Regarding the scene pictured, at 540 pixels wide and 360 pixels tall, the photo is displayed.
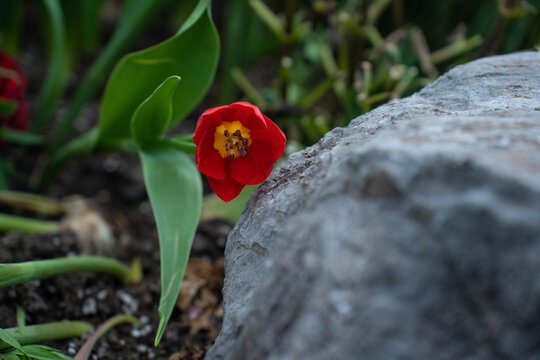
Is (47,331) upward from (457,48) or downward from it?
downward

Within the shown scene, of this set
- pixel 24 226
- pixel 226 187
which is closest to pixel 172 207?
pixel 226 187

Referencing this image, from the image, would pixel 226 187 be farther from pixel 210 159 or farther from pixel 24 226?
pixel 24 226

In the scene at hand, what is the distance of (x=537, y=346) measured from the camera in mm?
460

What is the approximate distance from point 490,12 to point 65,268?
61.6 inches

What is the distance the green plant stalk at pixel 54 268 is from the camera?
0.78 meters

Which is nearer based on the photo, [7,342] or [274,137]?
[7,342]

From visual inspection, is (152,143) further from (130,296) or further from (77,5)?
(77,5)

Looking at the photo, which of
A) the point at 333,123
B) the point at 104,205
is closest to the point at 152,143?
the point at 104,205

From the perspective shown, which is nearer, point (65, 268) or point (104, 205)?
point (65, 268)

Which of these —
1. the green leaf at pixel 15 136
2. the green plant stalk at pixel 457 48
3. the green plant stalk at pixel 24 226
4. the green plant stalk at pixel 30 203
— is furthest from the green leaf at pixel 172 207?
the green plant stalk at pixel 457 48

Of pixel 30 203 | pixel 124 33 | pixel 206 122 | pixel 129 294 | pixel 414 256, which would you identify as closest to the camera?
pixel 414 256

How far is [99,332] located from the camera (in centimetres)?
92

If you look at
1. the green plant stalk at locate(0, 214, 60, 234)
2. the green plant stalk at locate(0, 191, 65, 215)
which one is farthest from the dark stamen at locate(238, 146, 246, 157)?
the green plant stalk at locate(0, 191, 65, 215)

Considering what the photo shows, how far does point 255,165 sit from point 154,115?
24cm
